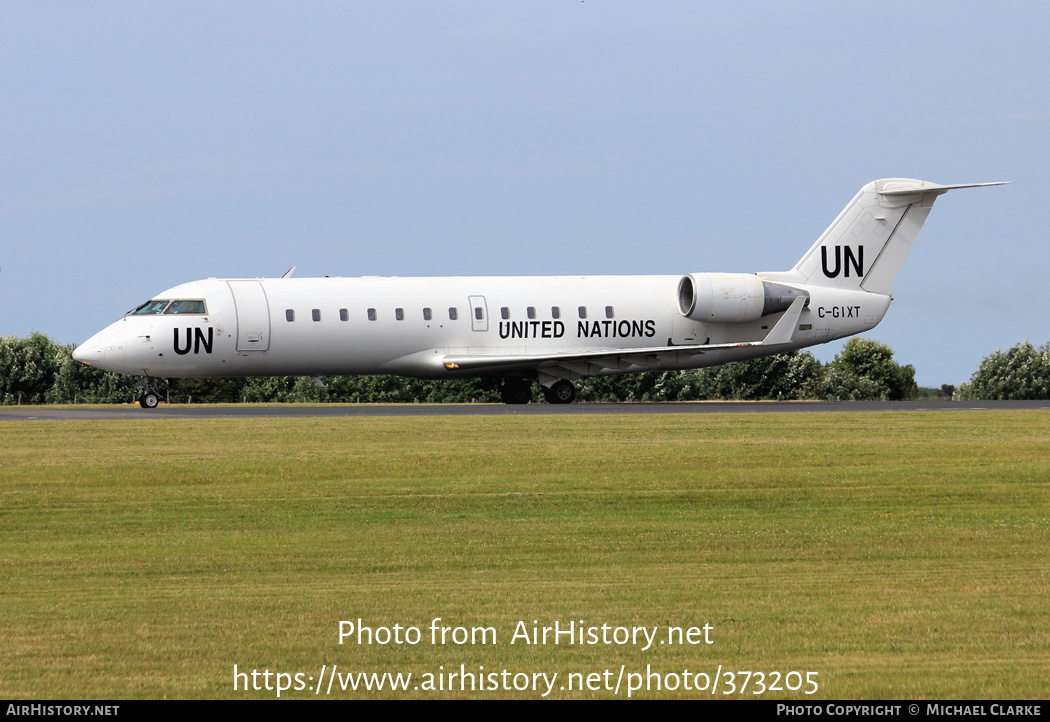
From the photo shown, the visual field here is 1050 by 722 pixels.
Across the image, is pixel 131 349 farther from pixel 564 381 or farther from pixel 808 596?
pixel 808 596

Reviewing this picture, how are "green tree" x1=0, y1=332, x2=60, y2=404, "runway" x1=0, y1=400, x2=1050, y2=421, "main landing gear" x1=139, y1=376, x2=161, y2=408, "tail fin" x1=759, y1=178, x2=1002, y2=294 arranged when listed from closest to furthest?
"runway" x1=0, y1=400, x2=1050, y2=421
"main landing gear" x1=139, y1=376, x2=161, y2=408
"tail fin" x1=759, y1=178, x2=1002, y2=294
"green tree" x1=0, y1=332, x2=60, y2=404

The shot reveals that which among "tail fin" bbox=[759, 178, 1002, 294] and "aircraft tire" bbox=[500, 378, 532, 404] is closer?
"aircraft tire" bbox=[500, 378, 532, 404]

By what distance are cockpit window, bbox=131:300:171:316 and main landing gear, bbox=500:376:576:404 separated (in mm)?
11570

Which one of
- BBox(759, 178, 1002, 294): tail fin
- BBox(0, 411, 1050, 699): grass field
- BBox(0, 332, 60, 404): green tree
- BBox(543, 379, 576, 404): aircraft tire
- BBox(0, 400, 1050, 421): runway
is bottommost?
BBox(0, 411, 1050, 699): grass field

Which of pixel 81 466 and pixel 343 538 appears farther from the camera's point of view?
pixel 81 466

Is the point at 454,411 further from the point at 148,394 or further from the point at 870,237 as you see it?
the point at 870,237

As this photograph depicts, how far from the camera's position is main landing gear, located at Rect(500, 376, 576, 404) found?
43688mm

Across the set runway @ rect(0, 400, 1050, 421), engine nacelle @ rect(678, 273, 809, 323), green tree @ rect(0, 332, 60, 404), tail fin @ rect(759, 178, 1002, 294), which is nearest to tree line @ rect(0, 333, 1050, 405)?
green tree @ rect(0, 332, 60, 404)

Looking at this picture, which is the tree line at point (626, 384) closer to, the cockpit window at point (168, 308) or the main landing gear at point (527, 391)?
the main landing gear at point (527, 391)

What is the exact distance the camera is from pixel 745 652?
426 inches

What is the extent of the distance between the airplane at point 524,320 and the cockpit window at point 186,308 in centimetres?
4

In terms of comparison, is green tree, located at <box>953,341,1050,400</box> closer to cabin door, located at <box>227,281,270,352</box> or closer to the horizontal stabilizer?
the horizontal stabilizer
